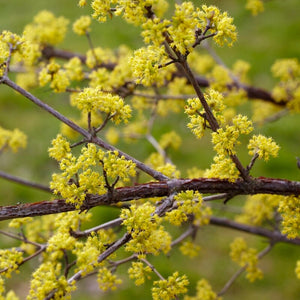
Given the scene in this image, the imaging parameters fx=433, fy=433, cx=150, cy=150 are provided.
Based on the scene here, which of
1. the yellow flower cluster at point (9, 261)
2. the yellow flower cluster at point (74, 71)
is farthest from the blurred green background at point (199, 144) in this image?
the yellow flower cluster at point (9, 261)

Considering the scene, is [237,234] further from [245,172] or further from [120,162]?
[120,162]

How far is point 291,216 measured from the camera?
2336 mm

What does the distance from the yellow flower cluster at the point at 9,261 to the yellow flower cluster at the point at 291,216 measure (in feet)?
4.81

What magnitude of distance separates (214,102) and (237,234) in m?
3.21

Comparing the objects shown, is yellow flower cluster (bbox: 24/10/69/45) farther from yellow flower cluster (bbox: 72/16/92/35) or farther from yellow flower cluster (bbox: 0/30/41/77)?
yellow flower cluster (bbox: 0/30/41/77)

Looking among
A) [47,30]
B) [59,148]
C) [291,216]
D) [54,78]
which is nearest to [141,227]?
[59,148]

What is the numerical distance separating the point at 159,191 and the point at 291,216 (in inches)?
29.2

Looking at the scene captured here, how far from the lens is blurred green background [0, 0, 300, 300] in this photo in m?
4.50

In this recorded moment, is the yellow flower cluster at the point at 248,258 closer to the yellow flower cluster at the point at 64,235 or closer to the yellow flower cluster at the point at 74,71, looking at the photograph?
the yellow flower cluster at the point at 64,235

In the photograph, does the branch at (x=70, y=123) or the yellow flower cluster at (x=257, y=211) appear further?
the yellow flower cluster at (x=257, y=211)

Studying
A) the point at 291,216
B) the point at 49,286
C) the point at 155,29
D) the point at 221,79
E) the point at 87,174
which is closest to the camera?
the point at 155,29

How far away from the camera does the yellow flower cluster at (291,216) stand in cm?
230

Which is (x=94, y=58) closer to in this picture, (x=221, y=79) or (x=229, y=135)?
(x=221, y=79)

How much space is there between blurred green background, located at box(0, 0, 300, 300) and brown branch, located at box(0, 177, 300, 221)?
1451mm
